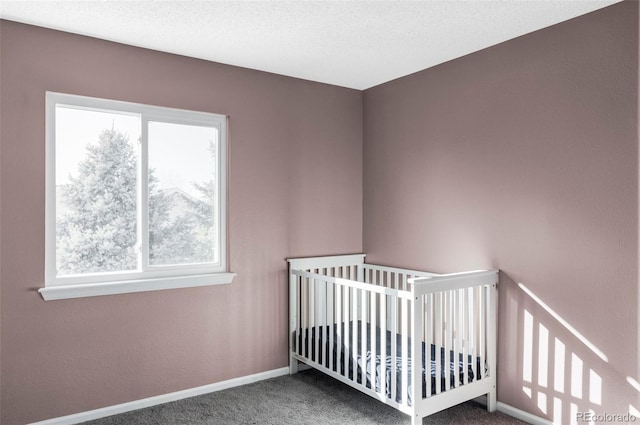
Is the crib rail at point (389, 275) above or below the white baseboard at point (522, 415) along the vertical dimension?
above

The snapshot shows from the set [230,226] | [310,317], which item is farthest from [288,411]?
[230,226]

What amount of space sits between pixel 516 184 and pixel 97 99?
264 cm

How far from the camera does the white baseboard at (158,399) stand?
8.82 ft

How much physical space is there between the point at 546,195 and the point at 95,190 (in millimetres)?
2723

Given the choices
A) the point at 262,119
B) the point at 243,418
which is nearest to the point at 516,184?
the point at 262,119

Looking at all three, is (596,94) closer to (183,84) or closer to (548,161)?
(548,161)

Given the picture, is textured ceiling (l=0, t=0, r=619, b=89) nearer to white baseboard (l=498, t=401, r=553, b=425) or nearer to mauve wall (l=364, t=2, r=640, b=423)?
mauve wall (l=364, t=2, r=640, b=423)

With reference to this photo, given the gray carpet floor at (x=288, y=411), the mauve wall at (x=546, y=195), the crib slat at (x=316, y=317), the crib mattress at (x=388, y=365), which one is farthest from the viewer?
the crib slat at (x=316, y=317)

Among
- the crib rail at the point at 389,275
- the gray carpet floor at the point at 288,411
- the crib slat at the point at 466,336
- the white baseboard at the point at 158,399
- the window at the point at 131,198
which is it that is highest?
the window at the point at 131,198

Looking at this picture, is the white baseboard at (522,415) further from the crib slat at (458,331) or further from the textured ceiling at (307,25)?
the textured ceiling at (307,25)

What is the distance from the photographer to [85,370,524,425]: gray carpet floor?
2.72m

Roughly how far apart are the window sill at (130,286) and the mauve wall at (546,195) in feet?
5.05

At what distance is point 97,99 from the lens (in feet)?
9.18

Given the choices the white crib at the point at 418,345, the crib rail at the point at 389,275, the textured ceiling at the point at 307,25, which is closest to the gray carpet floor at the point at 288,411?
the white crib at the point at 418,345
